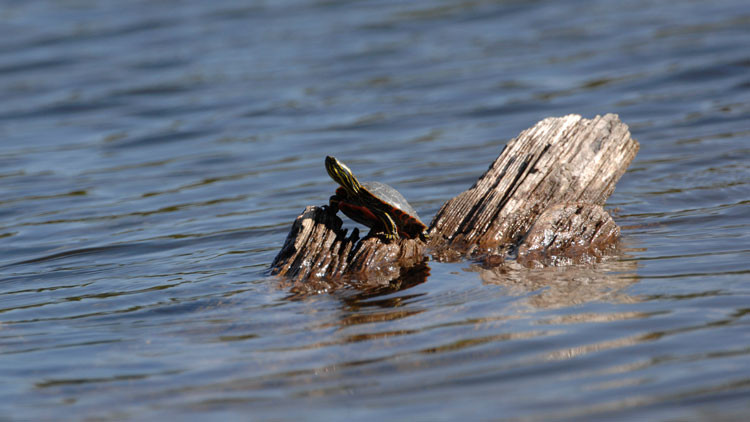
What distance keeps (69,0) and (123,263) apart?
1288 cm

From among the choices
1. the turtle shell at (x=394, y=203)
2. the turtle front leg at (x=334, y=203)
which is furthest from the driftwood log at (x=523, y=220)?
the turtle shell at (x=394, y=203)

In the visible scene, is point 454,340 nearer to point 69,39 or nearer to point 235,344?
point 235,344

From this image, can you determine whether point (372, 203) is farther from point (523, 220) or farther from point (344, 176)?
point (523, 220)

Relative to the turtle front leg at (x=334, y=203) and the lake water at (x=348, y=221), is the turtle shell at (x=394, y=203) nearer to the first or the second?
the turtle front leg at (x=334, y=203)

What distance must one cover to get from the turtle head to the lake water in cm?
53

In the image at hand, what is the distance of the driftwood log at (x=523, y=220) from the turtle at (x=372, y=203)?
0.11 meters

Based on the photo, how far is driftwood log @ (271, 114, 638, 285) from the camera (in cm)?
428

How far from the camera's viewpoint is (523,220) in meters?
4.54

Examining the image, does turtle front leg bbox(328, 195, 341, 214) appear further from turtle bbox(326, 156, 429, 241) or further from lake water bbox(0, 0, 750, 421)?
lake water bbox(0, 0, 750, 421)

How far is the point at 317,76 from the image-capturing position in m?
11.2

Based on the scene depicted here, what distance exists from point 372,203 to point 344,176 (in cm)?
20

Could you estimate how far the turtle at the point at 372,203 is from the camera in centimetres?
404

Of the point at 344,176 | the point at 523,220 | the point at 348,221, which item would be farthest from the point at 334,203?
the point at 348,221

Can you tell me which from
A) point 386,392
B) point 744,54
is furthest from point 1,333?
point 744,54
